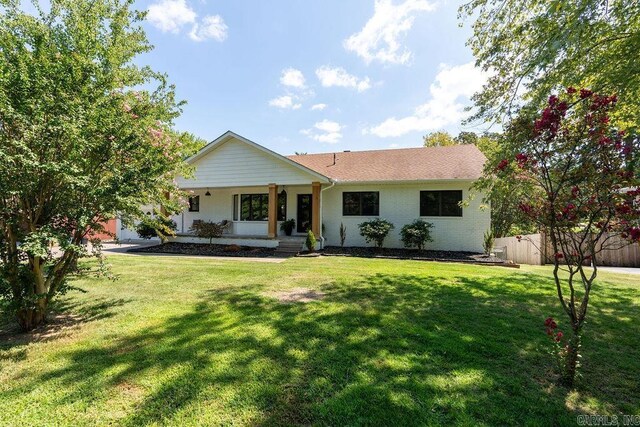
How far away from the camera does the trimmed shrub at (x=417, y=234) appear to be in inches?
500

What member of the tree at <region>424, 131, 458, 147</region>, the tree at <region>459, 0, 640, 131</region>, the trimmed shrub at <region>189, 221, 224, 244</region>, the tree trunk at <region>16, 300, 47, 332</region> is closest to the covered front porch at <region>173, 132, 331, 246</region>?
the trimmed shrub at <region>189, 221, 224, 244</region>

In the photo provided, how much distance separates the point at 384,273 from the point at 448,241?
6310 millimetres

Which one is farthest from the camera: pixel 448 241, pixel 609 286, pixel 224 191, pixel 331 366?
pixel 224 191

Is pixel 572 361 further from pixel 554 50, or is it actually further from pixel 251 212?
pixel 251 212

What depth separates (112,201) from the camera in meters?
4.06

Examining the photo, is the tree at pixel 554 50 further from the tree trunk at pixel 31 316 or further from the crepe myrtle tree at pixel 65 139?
the tree trunk at pixel 31 316

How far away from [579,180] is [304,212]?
13.6 metres

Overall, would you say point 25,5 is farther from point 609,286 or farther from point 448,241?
point 448,241

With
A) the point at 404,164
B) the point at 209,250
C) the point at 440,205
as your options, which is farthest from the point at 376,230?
the point at 209,250

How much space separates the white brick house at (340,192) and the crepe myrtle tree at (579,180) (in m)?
10.1

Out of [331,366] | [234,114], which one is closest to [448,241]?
[331,366]

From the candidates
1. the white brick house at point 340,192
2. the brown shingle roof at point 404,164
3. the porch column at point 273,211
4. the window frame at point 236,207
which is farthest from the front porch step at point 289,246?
the window frame at point 236,207

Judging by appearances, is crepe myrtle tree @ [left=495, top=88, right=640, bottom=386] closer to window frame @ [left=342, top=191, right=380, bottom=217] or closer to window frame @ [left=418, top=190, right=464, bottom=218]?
window frame @ [left=418, top=190, right=464, bottom=218]

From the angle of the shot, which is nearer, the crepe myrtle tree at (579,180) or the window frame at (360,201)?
the crepe myrtle tree at (579,180)
